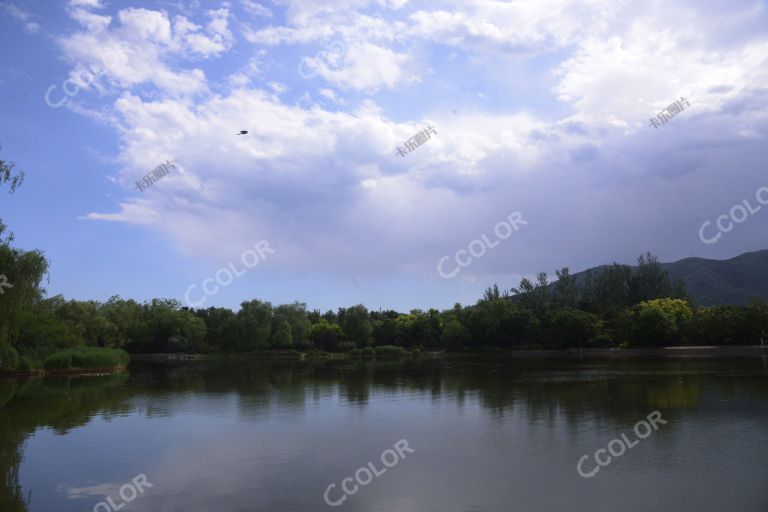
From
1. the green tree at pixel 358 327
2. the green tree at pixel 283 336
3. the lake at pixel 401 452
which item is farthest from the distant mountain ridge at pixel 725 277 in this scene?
the lake at pixel 401 452

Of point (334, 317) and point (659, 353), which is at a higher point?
point (334, 317)

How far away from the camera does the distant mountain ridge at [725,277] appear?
14612cm

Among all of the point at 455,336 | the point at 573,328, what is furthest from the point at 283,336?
the point at 573,328

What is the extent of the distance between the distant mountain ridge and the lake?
5239 inches

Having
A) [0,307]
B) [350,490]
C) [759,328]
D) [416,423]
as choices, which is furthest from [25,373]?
[759,328]

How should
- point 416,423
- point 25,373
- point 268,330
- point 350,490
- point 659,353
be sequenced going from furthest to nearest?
point 268,330 → point 659,353 → point 25,373 → point 416,423 → point 350,490

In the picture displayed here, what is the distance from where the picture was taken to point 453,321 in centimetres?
10088

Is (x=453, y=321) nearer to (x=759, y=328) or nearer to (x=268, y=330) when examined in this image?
(x=268, y=330)

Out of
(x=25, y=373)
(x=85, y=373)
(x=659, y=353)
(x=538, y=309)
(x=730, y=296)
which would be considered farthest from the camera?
(x=730, y=296)

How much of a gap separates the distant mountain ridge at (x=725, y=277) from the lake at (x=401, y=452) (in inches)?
5239

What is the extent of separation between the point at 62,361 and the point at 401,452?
40.5m

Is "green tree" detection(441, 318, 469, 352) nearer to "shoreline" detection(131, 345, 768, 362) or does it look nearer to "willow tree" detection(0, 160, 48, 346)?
"shoreline" detection(131, 345, 768, 362)

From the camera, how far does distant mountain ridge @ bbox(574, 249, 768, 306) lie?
479 feet

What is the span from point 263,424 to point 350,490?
377 inches
